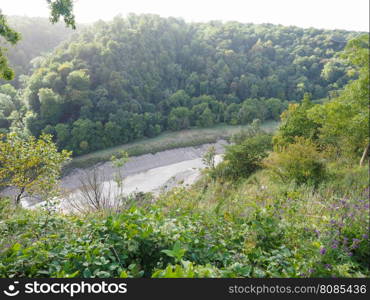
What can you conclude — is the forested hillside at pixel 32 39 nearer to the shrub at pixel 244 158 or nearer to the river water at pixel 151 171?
the river water at pixel 151 171

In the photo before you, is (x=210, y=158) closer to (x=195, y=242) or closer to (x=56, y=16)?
(x=56, y=16)

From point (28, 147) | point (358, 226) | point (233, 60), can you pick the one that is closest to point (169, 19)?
point (233, 60)

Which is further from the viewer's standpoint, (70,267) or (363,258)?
(363,258)

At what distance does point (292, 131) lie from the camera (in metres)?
14.8

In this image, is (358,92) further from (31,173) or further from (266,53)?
(266,53)

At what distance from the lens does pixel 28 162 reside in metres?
9.03

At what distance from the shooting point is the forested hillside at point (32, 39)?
45.6 metres

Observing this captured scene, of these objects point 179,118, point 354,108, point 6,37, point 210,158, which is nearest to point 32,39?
point 179,118

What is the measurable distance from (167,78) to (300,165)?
2043 inches

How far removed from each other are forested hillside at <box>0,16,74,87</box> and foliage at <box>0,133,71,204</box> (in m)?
41.0

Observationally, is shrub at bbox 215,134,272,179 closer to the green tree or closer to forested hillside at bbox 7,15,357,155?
forested hillside at bbox 7,15,357,155

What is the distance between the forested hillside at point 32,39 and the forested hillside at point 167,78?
282 inches

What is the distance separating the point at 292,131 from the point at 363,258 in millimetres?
11774

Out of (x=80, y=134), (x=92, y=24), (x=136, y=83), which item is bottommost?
(x=80, y=134)
